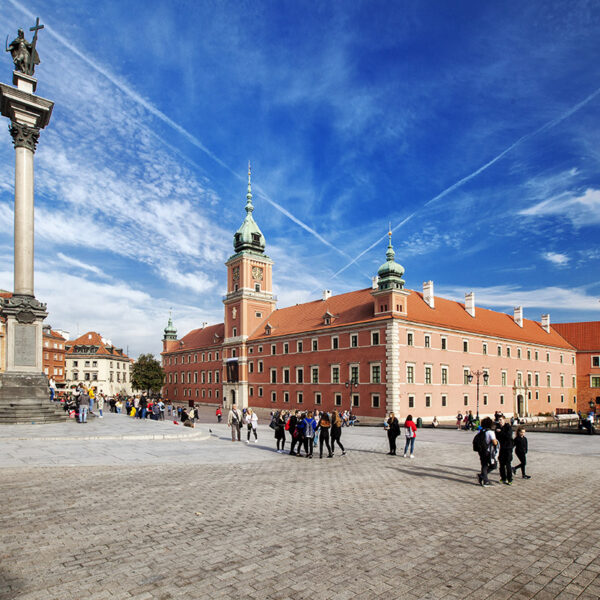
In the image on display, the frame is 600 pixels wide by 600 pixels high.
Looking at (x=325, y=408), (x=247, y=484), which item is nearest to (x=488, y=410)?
(x=325, y=408)

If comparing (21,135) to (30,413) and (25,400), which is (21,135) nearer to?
(25,400)

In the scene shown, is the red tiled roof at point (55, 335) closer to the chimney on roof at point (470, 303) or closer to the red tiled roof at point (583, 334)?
the chimney on roof at point (470, 303)

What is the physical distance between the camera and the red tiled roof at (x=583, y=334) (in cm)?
6843

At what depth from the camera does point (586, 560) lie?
21.6ft

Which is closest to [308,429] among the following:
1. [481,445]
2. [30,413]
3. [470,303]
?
[481,445]

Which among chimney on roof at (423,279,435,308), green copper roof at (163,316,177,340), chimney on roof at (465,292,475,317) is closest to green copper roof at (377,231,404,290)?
chimney on roof at (423,279,435,308)

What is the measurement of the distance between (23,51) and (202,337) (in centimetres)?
6213

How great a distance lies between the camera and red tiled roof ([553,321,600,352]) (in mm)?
68425

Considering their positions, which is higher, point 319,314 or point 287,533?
point 319,314

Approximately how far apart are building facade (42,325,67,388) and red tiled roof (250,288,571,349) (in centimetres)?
3847

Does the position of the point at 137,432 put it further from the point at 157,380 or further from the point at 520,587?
the point at 157,380

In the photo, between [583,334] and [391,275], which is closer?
[391,275]

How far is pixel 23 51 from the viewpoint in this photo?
2459 centimetres

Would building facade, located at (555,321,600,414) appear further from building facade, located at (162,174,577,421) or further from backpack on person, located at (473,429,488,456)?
backpack on person, located at (473,429,488,456)
